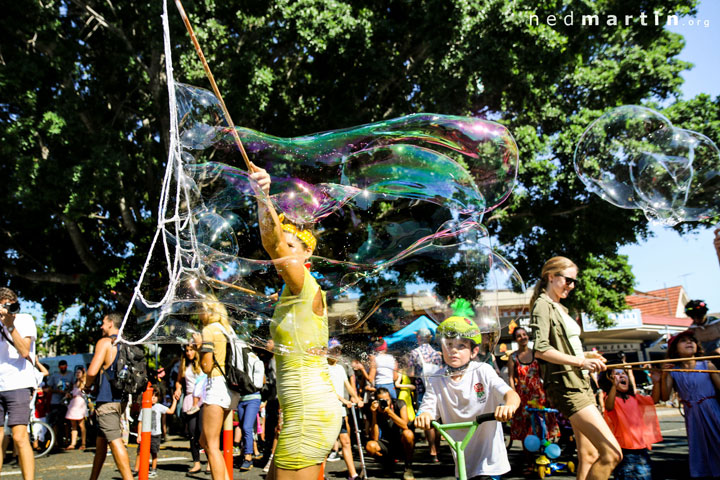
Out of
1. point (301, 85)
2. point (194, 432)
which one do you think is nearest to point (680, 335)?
point (194, 432)

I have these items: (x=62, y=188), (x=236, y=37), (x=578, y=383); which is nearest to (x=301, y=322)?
(x=578, y=383)

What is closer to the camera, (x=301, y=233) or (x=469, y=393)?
(x=301, y=233)

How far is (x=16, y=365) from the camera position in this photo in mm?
4801

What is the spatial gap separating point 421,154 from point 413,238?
1.90ft

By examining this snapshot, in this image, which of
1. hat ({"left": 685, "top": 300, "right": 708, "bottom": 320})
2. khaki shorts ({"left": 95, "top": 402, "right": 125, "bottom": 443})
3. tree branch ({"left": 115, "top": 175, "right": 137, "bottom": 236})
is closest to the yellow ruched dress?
khaki shorts ({"left": 95, "top": 402, "right": 125, "bottom": 443})

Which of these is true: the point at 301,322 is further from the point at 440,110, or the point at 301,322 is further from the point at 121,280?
the point at 121,280

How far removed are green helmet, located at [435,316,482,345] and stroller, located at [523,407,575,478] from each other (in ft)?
10.1

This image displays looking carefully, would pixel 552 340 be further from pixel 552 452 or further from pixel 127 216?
pixel 127 216

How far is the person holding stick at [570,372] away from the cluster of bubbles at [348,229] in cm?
47

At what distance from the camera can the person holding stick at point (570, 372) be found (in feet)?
11.1

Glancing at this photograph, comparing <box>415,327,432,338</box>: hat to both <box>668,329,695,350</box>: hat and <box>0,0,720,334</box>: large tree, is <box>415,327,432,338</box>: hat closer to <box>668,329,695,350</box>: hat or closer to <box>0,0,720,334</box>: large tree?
<box>668,329,695,350</box>: hat

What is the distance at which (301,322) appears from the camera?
106 inches

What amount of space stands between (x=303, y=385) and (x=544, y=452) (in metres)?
4.86

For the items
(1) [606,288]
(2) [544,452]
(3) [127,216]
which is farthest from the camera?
(1) [606,288]
